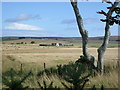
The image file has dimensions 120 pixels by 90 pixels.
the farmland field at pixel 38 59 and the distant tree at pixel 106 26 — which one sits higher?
the distant tree at pixel 106 26

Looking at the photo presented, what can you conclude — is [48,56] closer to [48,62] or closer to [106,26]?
[48,62]

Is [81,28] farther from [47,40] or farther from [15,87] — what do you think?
[47,40]

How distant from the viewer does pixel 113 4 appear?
11.3m

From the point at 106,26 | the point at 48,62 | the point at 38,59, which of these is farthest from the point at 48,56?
the point at 106,26

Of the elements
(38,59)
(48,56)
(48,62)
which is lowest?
(48,56)

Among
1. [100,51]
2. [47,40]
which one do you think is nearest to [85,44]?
[100,51]

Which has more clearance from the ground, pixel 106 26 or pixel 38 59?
pixel 106 26

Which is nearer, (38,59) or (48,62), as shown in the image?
(48,62)

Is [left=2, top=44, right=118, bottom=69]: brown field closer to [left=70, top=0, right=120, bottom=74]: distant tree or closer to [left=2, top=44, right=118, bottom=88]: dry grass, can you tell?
[left=2, top=44, right=118, bottom=88]: dry grass

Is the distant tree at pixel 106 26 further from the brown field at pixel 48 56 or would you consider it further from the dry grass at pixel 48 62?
the brown field at pixel 48 56

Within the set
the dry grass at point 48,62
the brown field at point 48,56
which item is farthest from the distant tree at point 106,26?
the brown field at point 48,56

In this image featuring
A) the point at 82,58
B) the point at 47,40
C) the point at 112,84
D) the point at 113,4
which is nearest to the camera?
the point at 112,84

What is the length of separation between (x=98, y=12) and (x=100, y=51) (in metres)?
1.69

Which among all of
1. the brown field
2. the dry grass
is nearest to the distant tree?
the dry grass
